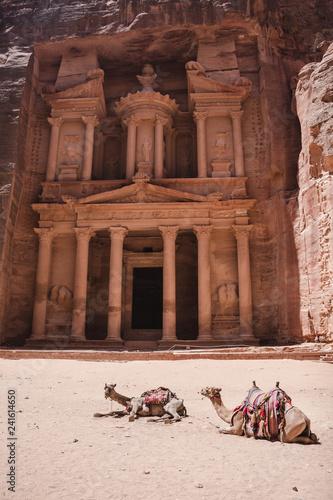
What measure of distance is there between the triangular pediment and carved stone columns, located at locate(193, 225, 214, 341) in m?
1.50

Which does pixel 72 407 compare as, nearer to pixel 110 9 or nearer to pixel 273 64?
pixel 273 64

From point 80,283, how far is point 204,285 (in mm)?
5389

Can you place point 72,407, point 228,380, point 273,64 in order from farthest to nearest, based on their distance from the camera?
point 273,64 < point 228,380 < point 72,407

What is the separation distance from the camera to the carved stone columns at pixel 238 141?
19922 millimetres

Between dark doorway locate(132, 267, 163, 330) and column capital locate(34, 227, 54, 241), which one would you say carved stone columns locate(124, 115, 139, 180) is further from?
dark doorway locate(132, 267, 163, 330)

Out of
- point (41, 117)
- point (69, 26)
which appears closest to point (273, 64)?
point (69, 26)

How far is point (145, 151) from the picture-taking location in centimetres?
2056

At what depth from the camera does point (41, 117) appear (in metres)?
22.2

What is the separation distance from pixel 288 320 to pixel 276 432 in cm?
1260

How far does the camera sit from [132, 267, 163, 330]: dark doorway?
2314 centimetres

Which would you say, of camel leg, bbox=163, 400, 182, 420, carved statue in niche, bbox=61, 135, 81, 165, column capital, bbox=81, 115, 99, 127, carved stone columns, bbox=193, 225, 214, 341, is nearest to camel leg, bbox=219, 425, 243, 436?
camel leg, bbox=163, 400, 182, 420

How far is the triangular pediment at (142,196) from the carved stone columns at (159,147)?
1.27m

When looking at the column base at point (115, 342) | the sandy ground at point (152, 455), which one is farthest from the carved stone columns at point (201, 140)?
the sandy ground at point (152, 455)

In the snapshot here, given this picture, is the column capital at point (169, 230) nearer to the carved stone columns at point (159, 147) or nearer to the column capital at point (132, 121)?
the carved stone columns at point (159, 147)
